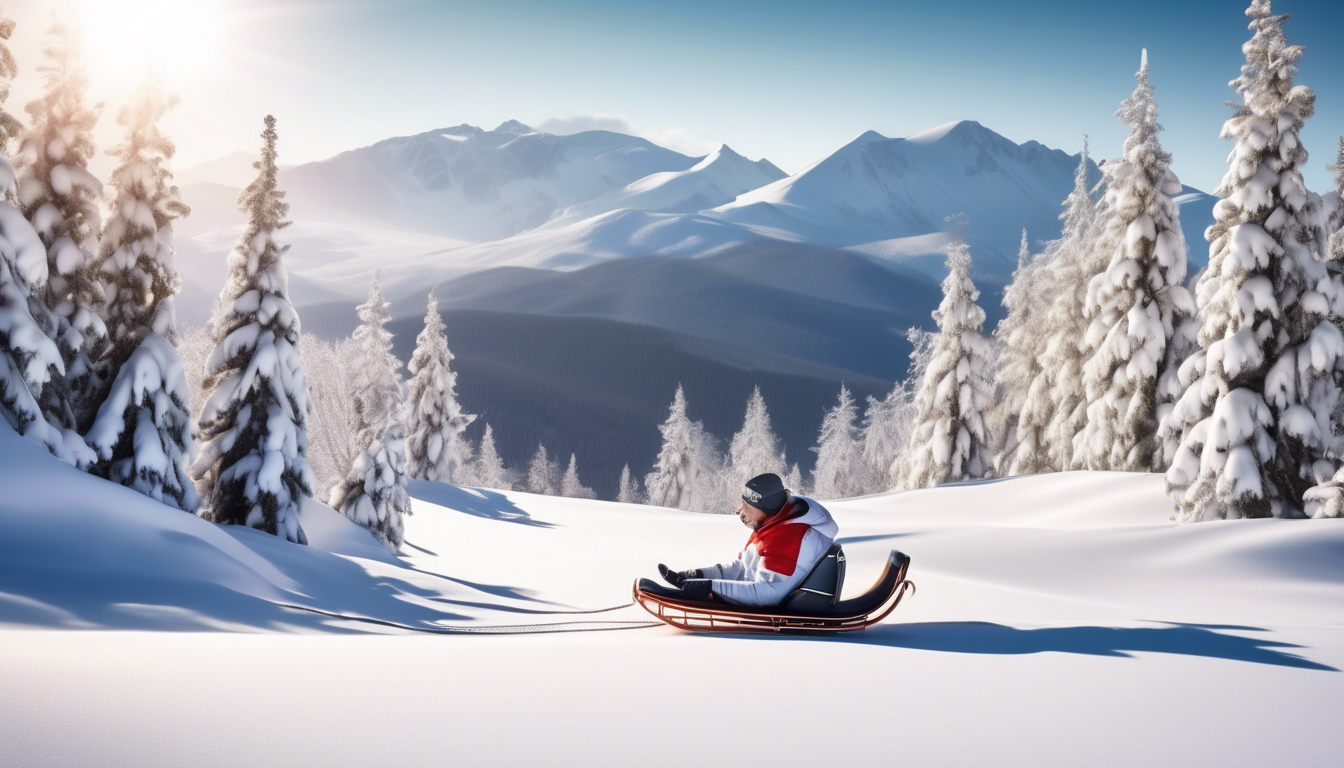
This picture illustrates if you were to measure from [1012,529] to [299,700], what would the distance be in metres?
16.5

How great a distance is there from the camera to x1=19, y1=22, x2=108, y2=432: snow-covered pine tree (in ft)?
46.6

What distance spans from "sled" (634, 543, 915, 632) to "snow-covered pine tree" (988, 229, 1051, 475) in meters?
28.5

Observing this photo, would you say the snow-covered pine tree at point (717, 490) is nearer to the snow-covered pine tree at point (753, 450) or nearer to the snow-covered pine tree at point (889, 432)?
the snow-covered pine tree at point (753, 450)

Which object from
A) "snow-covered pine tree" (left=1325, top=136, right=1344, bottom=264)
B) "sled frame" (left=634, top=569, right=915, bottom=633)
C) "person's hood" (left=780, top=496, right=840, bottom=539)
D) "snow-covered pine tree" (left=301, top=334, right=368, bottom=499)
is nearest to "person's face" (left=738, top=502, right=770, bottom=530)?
"person's hood" (left=780, top=496, right=840, bottom=539)

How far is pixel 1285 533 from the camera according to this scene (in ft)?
42.2

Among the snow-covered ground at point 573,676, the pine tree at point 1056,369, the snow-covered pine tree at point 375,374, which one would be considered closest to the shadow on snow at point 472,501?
the snow-covered pine tree at point 375,374

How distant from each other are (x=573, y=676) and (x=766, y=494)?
2.29 m

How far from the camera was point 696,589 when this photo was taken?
6.78m

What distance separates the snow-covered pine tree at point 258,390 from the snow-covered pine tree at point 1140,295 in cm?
2359

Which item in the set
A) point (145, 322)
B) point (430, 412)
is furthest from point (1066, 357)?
point (430, 412)

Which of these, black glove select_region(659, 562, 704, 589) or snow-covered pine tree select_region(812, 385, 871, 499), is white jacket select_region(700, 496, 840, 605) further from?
snow-covered pine tree select_region(812, 385, 871, 499)

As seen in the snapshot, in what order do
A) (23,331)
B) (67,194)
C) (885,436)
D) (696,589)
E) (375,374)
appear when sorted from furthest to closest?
(885,436)
(375,374)
(67,194)
(23,331)
(696,589)

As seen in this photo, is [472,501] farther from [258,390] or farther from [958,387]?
[958,387]

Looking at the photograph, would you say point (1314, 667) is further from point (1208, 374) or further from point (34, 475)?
point (1208, 374)
